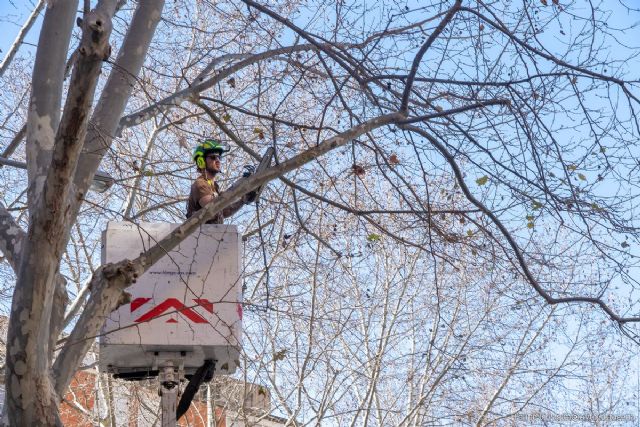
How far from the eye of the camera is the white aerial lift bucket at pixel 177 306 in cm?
549

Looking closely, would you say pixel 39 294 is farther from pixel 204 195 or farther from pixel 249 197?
pixel 204 195

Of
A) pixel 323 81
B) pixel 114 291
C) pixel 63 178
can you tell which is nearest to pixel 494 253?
pixel 323 81

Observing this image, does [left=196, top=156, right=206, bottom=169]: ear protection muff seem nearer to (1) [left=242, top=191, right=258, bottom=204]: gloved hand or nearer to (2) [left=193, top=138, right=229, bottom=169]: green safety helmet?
(2) [left=193, top=138, right=229, bottom=169]: green safety helmet

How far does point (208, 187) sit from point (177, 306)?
84 cm

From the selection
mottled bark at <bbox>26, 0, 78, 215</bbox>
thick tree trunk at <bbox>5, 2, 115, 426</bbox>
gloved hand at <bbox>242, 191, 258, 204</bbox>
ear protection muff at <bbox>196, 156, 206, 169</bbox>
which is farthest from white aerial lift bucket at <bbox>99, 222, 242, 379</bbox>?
thick tree trunk at <bbox>5, 2, 115, 426</bbox>

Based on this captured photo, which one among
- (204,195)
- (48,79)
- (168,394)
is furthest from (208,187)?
(168,394)

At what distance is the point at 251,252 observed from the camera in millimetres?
10773

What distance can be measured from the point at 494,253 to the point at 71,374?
115 inches

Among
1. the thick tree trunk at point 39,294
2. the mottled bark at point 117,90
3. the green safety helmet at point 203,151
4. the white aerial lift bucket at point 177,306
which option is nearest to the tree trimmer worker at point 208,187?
the green safety helmet at point 203,151

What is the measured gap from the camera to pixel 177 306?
557 centimetres

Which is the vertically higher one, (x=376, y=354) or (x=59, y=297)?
(x=376, y=354)

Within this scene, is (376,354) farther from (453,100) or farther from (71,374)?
(71,374)

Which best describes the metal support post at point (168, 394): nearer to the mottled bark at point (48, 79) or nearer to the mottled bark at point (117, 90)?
A: the mottled bark at point (117, 90)

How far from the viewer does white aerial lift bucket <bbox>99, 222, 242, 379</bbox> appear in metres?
5.49
